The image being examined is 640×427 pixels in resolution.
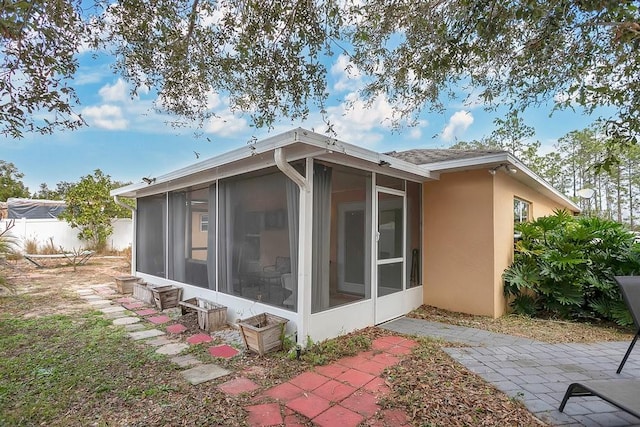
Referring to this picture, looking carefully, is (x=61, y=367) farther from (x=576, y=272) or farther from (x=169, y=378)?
(x=576, y=272)

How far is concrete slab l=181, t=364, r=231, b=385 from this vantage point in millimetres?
3393

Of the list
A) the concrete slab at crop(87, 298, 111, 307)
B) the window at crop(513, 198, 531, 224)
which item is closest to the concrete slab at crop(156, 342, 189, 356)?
the concrete slab at crop(87, 298, 111, 307)

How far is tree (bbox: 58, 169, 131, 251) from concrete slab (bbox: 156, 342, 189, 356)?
418 inches

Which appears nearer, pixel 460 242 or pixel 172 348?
pixel 172 348

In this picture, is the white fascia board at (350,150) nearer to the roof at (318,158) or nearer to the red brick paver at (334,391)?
the roof at (318,158)

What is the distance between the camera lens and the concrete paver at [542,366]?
269 cm

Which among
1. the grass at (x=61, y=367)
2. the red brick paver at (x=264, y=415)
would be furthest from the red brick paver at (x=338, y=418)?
the grass at (x=61, y=367)

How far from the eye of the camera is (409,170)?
5355 mm

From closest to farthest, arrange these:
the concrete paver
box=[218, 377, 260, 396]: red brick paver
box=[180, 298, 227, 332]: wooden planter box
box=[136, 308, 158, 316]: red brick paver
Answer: the concrete paver
box=[218, 377, 260, 396]: red brick paver
box=[180, 298, 227, 332]: wooden planter box
box=[136, 308, 158, 316]: red brick paver

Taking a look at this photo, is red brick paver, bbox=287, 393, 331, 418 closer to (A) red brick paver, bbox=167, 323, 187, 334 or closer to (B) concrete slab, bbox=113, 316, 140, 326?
(A) red brick paver, bbox=167, 323, 187, 334

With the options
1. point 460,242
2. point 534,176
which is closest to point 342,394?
point 460,242

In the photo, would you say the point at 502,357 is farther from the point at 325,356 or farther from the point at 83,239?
the point at 83,239

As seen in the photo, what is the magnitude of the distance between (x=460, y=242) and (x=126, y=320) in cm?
597

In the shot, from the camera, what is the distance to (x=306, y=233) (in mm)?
4098
